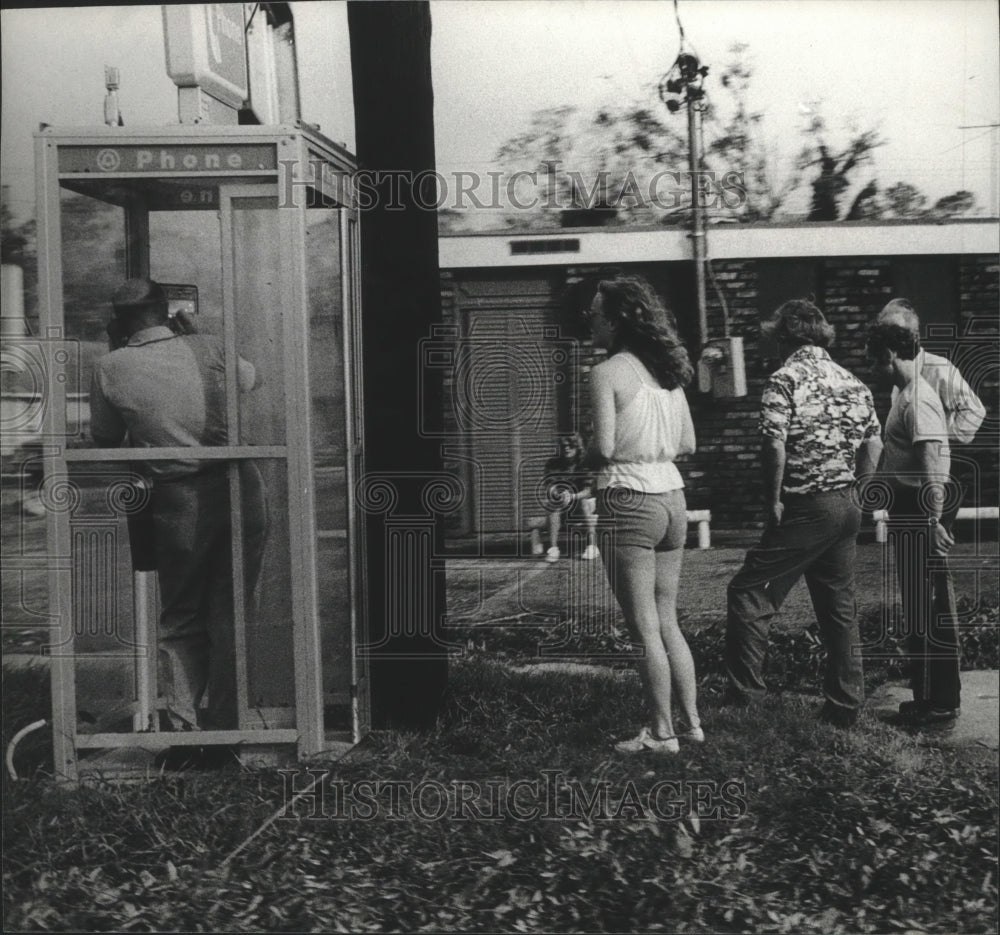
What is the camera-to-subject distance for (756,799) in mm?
4469

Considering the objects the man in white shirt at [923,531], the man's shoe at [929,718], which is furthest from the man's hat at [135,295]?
the man's shoe at [929,718]

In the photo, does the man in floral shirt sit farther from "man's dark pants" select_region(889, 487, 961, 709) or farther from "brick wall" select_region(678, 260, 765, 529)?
"man's dark pants" select_region(889, 487, 961, 709)

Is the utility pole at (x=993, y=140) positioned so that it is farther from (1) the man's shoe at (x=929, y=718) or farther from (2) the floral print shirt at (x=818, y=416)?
(1) the man's shoe at (x=929, y=718)

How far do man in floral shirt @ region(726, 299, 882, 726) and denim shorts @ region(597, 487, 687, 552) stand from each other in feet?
0.96

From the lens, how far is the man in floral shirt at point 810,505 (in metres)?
4.49

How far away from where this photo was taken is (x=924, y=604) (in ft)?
15.0

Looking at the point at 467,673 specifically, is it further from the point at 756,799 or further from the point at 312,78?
the point at 312,78

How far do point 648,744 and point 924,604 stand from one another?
1.05 meters

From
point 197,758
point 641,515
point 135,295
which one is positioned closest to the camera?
point 641,515

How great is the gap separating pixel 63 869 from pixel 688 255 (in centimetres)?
289

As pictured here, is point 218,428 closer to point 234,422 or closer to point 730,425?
point 234,422

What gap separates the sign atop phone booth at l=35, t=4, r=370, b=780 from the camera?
4.52 meters

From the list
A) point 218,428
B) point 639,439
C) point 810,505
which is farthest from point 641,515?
point 218,428

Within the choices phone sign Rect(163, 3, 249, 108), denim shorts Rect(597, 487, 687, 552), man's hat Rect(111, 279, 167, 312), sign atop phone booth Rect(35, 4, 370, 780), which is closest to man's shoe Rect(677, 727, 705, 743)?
denim shorts Rect(597, 487, 687, 552)
